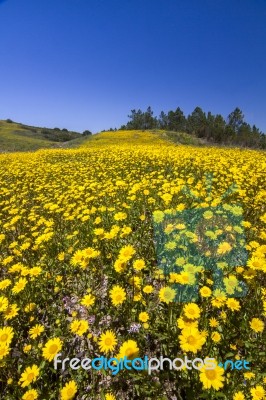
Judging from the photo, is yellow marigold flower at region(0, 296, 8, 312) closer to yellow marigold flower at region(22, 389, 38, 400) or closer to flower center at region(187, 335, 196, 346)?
yellow marigold flower at region(22, 389, 38, 400)

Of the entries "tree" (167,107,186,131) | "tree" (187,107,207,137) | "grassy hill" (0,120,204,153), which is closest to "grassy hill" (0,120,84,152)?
"grassy hill" (0,120,204,153)

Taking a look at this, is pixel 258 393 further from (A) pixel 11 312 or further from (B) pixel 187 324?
(A) pixel 11 312

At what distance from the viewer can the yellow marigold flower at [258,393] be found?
6.42ft

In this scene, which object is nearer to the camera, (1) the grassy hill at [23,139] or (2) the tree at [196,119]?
(1) the grassy hill at [23,139]

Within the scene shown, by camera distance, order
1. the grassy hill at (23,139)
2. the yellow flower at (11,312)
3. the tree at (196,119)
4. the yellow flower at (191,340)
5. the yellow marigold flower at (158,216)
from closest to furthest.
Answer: the yellow flower at (191,340) → the yellow flower at (11,312) → the yellow marigold flower at (158,216) → the grassy hill at (23,139) → the tree at (196,119)

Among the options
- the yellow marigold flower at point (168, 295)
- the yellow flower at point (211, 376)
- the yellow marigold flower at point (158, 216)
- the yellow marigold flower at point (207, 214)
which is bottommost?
the yellow flower at point (211, 376)

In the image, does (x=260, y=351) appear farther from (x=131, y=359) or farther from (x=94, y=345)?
(x=94, y=345)

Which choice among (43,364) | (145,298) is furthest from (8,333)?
(145,298)

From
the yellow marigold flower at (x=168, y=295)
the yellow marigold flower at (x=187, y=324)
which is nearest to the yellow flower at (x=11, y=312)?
the yellow marigold flower at (x=168, y=295)

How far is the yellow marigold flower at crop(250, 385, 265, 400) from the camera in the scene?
1.96m

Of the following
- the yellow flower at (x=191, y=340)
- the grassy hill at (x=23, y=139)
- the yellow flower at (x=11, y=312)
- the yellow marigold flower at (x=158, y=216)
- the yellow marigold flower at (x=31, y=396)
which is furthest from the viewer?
the grassy hill at (x=23, y=139)

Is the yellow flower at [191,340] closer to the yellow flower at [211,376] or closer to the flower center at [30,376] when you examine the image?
the yellow flower at [211,376]

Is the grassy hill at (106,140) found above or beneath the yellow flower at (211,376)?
above

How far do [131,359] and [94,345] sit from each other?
0.87m
